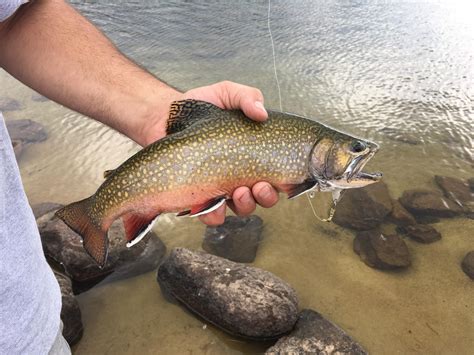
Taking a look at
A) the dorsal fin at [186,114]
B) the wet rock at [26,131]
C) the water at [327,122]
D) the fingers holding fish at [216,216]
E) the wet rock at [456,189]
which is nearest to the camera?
the dorsal fin at [186,114]

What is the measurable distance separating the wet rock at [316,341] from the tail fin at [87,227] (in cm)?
222

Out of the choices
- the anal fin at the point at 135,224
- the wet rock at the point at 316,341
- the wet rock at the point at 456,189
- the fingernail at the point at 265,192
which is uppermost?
the fingernail at the point at 265,192

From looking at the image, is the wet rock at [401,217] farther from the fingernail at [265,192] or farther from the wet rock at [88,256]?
the fingernail at [265,192]

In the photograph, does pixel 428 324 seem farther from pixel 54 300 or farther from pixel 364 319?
pixel 54 300

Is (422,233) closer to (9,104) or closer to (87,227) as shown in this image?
(87,227)

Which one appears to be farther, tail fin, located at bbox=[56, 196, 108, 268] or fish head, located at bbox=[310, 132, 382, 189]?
fish head, located at bbox=[310, 132, 382, 189]

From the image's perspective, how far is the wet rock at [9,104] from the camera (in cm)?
956

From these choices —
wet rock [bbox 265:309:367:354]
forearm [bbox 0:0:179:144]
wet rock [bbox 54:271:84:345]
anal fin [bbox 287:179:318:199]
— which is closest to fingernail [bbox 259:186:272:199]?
anal fin [bbox 287:179:318:199]

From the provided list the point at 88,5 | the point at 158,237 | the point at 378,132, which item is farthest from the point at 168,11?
the point at 158,237

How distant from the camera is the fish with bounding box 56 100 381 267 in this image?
8.50ft

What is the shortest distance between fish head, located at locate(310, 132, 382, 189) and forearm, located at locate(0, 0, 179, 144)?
117 centimetres

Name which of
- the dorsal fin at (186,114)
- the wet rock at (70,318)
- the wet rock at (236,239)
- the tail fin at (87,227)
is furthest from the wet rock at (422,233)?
the tail fin at (87,227)

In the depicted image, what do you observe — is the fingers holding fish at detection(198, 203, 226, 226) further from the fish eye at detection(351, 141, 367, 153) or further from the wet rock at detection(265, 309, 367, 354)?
the wet rock at detection(265, 309, 367, 354)

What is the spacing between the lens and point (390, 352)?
4.44 metres
